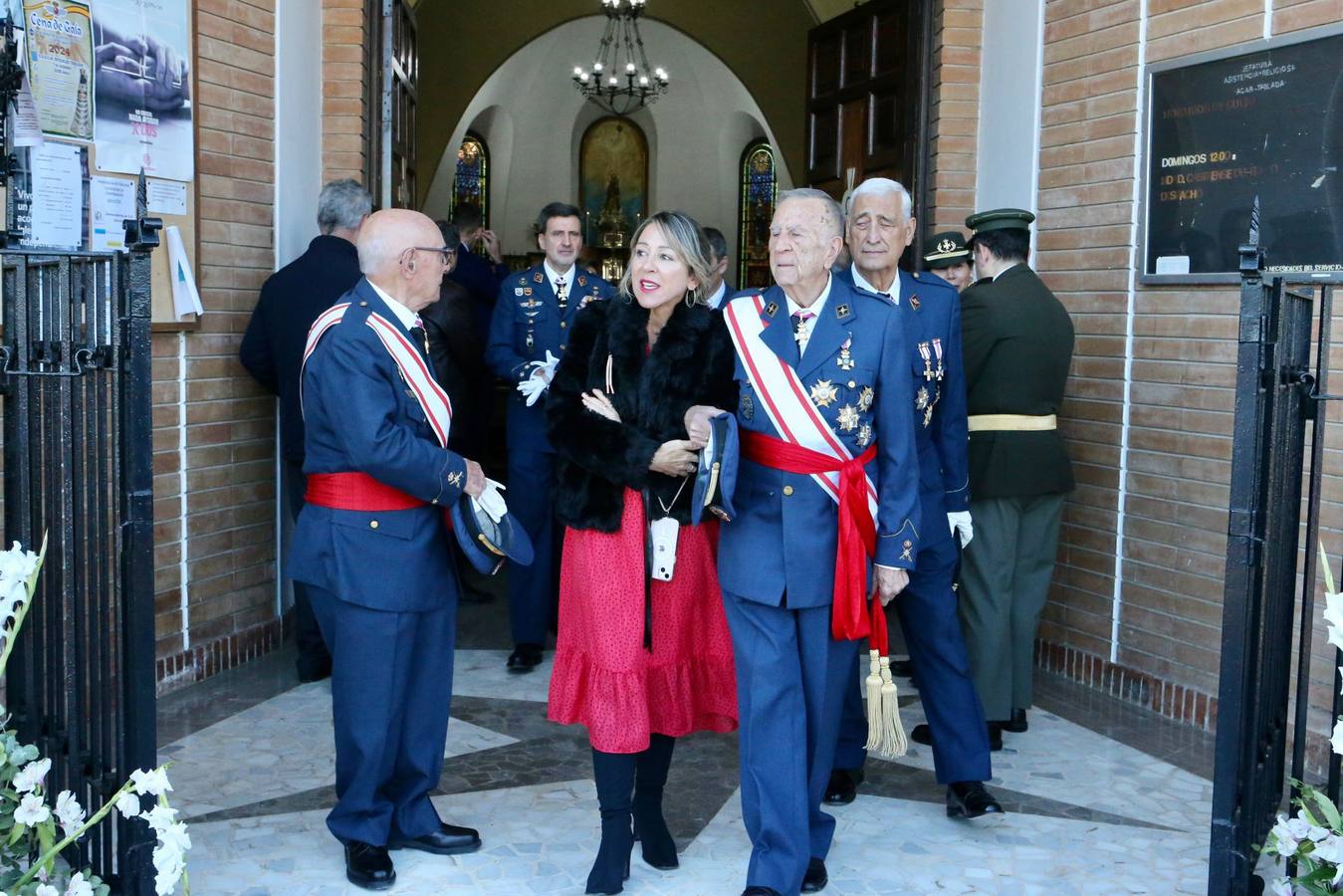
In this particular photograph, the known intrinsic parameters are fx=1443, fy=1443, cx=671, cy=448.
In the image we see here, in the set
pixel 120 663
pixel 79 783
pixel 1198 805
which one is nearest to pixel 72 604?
pixel 120 663

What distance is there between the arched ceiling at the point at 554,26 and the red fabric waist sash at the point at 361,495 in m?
13.3

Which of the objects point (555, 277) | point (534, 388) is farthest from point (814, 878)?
point (555, 277)

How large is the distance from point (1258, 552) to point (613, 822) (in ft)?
4.78

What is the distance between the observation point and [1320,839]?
2539mm

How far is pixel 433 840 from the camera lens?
343 centimetres

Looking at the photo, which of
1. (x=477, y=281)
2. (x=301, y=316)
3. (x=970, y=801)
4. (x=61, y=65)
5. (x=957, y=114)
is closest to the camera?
(x=970, y=801)

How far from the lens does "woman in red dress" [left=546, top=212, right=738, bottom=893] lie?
316 centimetres

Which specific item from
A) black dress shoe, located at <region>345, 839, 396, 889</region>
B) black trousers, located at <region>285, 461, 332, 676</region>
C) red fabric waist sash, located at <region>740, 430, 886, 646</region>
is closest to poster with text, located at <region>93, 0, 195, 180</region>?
black trousers, located at <region>285, 461, 332, 676</region>

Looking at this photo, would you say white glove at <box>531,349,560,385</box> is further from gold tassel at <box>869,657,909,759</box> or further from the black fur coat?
gold tassel at <box>869,657,909,759</box>

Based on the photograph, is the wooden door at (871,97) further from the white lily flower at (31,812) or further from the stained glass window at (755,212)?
the stained glass window at (755,212)

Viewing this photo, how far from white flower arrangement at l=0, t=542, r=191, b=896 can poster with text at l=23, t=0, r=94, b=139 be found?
2.19 meters

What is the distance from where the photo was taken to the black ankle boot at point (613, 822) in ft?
10.4

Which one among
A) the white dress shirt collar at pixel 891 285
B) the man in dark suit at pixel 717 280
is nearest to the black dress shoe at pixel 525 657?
the man in dark suit at pixel 717 280

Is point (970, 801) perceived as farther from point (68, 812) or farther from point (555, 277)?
point (555, 277)
